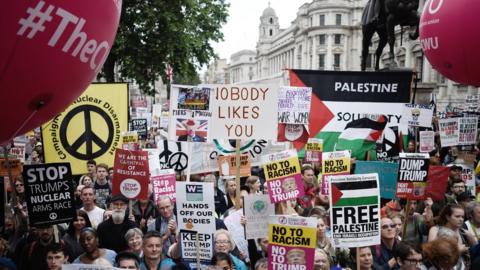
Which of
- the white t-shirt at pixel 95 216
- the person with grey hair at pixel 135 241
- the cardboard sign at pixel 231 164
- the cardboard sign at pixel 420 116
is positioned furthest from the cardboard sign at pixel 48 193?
the cardboard sign at pixel 420 116

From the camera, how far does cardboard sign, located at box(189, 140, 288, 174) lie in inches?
374

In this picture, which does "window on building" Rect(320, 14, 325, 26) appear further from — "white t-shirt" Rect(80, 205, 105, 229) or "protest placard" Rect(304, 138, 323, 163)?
"white t-shirt" Rect(80, 205, 105, 229)

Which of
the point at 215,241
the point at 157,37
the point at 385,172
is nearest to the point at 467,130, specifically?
the point at 385,172

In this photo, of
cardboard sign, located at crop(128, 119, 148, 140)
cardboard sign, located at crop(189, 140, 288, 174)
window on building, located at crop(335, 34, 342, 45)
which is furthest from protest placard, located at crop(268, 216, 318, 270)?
window on building, located at crop(335, 34, 342, 45)

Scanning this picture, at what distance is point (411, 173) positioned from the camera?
22.0 ft

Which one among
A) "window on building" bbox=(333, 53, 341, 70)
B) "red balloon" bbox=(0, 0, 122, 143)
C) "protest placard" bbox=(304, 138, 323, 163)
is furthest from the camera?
"window on building" bbox=(333, 53, 341, 70)

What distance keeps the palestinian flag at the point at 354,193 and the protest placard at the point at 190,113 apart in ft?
8.39

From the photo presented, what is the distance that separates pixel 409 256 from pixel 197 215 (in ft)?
7.03

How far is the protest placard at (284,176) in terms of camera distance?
6.34 meters

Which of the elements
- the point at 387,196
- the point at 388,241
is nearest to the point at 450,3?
the point at 388,241

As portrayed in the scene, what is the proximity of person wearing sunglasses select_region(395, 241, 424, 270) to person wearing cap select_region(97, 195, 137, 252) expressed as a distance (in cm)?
308

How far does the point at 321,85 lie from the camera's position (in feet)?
26.8

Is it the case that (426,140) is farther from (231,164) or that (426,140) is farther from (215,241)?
(215,241)

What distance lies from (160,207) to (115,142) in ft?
6.33
